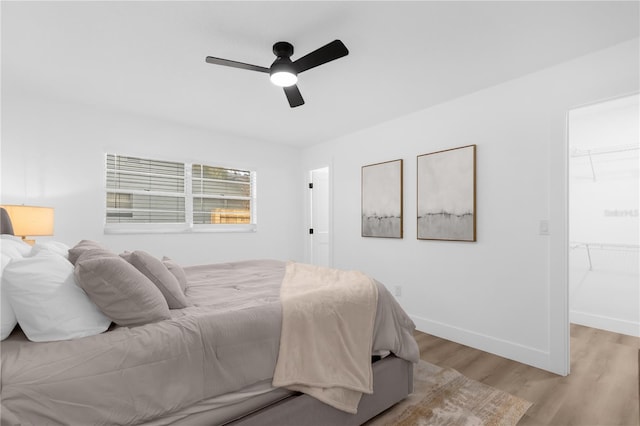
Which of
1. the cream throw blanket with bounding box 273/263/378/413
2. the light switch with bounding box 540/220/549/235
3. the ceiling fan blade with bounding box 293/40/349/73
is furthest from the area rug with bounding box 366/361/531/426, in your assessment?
the ceiling fan blade with bounding box 293/40/349/73

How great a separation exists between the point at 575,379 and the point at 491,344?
0.64 metres

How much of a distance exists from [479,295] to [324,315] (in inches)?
81.4

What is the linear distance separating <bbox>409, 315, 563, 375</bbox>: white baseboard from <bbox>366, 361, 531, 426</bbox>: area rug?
0.68 metres

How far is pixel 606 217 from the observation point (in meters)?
3.80

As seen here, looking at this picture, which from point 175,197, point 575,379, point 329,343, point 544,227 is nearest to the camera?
point 329,343

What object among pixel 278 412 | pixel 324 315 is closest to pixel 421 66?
pixel 324 315

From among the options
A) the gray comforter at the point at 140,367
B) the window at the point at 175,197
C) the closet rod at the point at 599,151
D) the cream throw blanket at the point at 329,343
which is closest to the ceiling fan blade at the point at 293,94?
the cream throw blanket at the point at 329,343

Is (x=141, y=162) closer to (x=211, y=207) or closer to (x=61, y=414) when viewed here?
(x=211, y=207)

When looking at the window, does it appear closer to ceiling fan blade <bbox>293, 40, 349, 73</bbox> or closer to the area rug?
ceiling fan blade <bbox>293, 40, 349, 73</bbox>

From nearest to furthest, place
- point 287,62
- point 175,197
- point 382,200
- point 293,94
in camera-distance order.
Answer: point 287,62, point 293,94, point 382,200, point 175,197

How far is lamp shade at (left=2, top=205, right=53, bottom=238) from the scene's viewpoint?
8.69 ft

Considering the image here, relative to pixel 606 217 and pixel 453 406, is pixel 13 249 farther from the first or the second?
pixel 606 217

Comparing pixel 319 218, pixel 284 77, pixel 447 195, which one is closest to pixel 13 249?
pixel 284 77

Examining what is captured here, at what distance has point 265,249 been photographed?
5031mm
